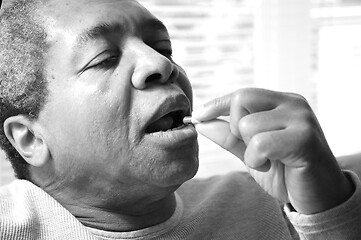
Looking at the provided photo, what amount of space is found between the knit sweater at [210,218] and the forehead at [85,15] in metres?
0.34

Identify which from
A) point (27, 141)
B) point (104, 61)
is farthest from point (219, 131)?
point (27, 141)

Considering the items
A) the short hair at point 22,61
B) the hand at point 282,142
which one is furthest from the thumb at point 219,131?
the short hair at point 22,61

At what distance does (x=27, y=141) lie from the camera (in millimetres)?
1255

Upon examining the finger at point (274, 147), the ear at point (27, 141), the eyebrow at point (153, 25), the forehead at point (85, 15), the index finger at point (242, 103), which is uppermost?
the forehead at point (85, 15)

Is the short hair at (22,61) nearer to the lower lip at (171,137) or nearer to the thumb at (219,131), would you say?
the lower lip at (171,137)

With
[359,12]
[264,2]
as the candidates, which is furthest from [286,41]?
[359,12]

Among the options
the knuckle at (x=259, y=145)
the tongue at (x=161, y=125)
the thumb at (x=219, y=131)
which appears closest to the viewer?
the knuckle at (x=259, y=145)

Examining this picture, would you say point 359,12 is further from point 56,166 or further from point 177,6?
point 56,166

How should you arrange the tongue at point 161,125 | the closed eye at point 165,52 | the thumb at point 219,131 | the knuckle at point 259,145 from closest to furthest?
the knuckle at point 259,145
the thumb at point 219,131
the tongue at point 161,125
the closed eye at point 165,52

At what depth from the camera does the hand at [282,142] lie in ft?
3.06

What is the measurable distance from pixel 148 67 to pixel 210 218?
1.21 feet

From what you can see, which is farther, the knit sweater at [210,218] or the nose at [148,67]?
the nose at [148,67]

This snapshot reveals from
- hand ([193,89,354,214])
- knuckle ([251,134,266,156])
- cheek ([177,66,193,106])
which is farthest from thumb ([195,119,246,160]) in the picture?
cheek ([177,66,193,106])

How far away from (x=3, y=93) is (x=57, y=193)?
9.4 inches
